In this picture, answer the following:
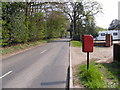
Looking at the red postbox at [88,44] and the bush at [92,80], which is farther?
the red postbox at [88,44]

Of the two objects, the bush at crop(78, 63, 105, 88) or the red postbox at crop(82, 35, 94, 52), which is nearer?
the bush at crop(78, 63, 105, 88)

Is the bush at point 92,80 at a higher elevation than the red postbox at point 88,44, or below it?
below

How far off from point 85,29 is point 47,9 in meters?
18.3

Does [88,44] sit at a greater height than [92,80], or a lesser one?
greater

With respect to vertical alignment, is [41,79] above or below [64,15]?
below

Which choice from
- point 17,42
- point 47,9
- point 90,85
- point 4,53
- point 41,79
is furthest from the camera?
point 47,9

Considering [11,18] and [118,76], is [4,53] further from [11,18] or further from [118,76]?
[118,76]

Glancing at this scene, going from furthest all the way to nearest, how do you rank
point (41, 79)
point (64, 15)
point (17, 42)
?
point (64, 15) < point (17, 42) < point (41, 79)

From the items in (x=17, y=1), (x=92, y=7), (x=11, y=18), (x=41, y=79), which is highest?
(x=92, y=7)

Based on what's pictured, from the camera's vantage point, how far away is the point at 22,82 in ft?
21.1

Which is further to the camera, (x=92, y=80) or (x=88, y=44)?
(x=88, y=44)

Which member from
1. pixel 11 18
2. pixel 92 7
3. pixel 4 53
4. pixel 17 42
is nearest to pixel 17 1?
pixel 11 18

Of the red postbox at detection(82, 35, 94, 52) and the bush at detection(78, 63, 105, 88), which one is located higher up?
the red postbox at detection(82, 35, 94, 52)

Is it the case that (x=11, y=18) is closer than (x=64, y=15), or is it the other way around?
(x=11, y=18)
